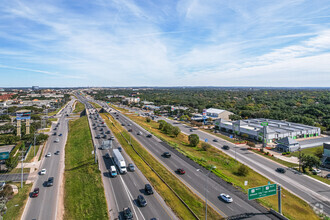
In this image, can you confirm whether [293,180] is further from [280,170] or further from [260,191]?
[260,191]

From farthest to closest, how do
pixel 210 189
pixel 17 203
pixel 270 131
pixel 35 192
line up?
pixel 270 131 < pixel 210 189 < pixel 35 192 < pixel 17 203

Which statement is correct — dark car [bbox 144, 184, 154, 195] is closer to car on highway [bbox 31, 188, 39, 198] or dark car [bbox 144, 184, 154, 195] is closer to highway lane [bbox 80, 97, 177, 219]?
highway lane [bbox 80, 97, 177, 219]

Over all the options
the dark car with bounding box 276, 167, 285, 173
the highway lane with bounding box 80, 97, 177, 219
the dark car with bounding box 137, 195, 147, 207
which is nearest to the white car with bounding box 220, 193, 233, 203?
the highway lane with bounding box 80, 97, 177, 219

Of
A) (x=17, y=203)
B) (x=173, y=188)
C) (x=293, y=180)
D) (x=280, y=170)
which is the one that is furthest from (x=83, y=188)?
(x=280, y=170)

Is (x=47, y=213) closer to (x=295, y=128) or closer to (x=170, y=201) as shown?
(x=170, y=201)

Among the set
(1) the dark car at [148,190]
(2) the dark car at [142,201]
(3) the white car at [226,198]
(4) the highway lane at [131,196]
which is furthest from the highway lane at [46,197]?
(3) the white car at [226,198]

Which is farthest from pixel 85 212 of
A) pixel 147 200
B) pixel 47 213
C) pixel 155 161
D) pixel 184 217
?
pixel 155 161
